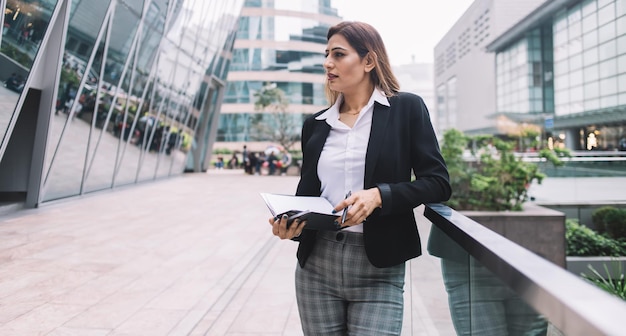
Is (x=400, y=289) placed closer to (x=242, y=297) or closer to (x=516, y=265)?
(x=516, y=265)

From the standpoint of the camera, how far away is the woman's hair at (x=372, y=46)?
5.99 feet

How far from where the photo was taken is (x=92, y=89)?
12.1 metres

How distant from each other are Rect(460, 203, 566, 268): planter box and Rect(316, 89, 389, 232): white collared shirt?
22.9ft

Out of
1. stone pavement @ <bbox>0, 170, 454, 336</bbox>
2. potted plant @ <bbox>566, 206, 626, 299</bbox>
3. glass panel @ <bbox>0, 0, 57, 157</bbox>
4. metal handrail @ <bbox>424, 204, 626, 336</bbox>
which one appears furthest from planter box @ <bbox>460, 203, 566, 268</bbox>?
glass panel @ <bbox>0, 0, 57, 157</bbox>

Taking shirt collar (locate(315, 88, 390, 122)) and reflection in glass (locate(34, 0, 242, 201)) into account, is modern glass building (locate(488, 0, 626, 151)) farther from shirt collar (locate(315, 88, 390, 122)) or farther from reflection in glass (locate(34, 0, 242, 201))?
reflection in glass (locate(34, 0, 242, 201))

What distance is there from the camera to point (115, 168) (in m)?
15.2

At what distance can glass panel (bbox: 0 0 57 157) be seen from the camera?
7918 millimetres

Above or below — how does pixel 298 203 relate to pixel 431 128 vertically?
below

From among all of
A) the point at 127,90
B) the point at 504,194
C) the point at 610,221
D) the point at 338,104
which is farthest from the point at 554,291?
the point at 127,90

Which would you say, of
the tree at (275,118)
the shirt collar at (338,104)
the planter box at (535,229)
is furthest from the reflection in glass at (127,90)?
the tree at (275,118)

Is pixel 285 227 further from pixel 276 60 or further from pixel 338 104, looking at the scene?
pixel 276 60

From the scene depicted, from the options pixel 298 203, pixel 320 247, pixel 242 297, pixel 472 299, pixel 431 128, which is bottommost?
pixel 242 297

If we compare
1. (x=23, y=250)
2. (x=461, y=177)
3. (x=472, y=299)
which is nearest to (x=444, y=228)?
(x=472, y=299)

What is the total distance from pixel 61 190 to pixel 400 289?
12272mm
